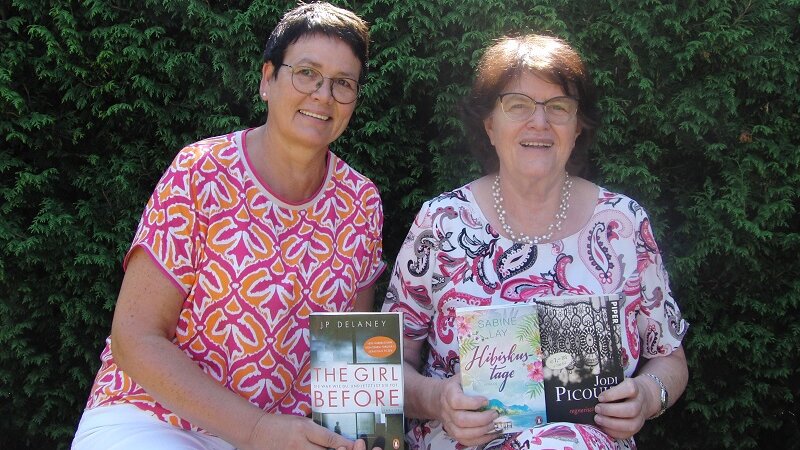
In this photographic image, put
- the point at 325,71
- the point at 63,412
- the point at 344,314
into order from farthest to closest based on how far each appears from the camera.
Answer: the point at 63,412
the point at 325,71
the point at 344,314

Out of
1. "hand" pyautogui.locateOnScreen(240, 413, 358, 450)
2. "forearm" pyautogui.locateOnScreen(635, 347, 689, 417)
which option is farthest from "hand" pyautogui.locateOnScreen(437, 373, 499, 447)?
"forearm" pyautogui.locateOnScreen(635, 347, 689, 417)

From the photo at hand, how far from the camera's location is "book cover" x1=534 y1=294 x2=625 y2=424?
7.08 feet

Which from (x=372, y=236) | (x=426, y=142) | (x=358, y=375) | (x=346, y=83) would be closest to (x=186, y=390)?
(x=358, y=375)

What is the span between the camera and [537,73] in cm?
254

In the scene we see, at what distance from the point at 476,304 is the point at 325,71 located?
887mm

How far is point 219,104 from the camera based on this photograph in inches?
137

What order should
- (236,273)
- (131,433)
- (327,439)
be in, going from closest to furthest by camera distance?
(327,439) < (131,433) < (236,273)

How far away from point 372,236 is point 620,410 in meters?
1.00

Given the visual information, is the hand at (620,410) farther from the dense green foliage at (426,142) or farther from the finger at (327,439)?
the dense green foliage at (426,142)

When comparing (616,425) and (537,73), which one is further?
(537,73)

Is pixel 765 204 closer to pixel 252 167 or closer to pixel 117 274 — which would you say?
pixel 252 167

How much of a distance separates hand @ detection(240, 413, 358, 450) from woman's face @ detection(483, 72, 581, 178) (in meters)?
1.03

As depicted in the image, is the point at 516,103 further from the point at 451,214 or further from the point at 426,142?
the point at 426,142

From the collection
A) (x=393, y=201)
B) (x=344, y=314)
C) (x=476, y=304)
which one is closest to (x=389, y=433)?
(x=344, y=314)
